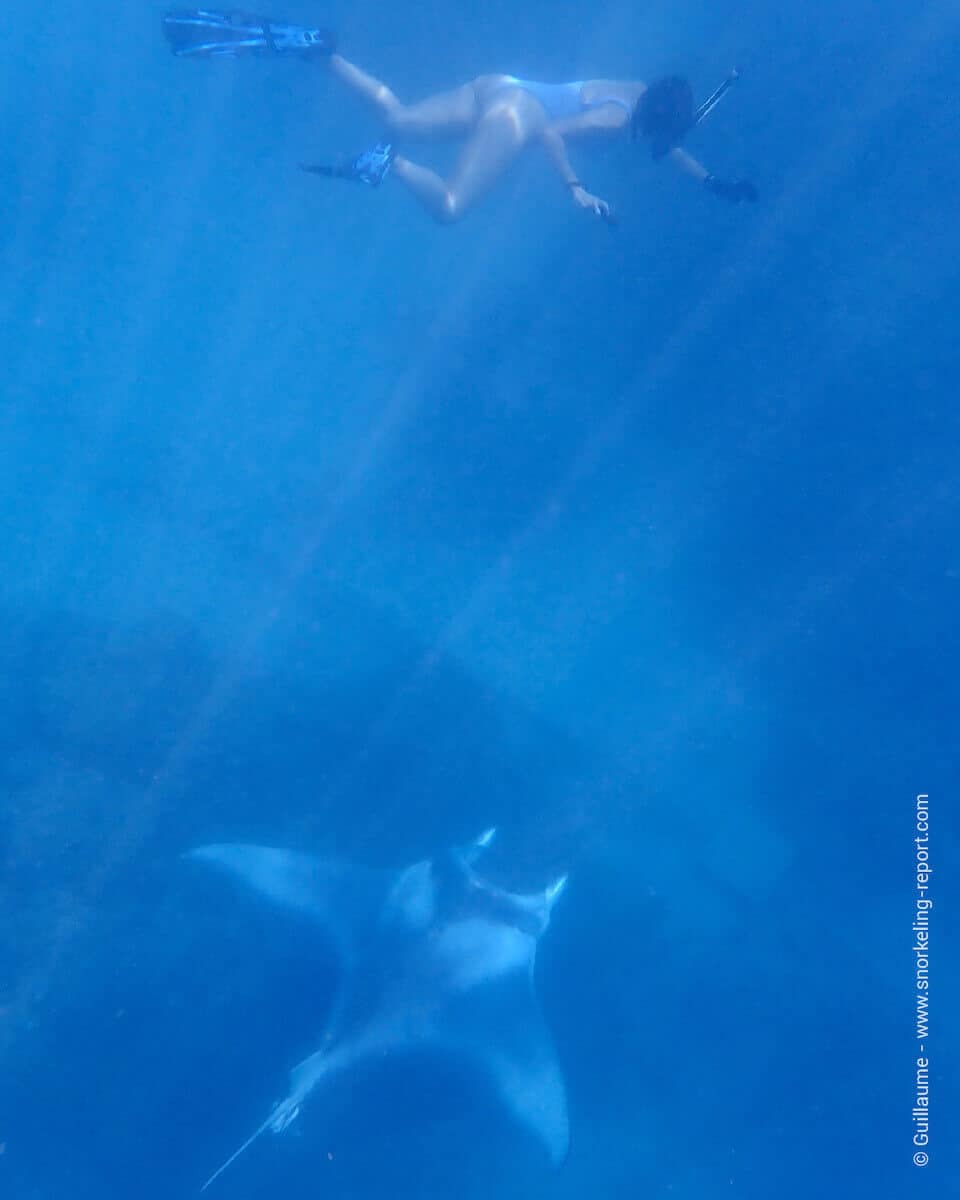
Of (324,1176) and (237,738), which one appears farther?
(237,738)

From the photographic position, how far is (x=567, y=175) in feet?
21.5

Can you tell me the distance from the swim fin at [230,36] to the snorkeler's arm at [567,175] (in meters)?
2.22

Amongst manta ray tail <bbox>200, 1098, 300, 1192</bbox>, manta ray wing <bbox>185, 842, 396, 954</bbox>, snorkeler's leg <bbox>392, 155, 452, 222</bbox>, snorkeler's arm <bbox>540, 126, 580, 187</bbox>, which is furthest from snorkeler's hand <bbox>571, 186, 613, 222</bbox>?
manta ray tail <bbox>200, 1098, 300, 1192</bbox>

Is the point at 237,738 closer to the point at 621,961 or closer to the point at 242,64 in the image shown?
the point at 621,961

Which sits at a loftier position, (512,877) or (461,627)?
(461,627)

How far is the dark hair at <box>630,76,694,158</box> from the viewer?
5828 millimetres

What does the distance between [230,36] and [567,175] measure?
11.6 ft

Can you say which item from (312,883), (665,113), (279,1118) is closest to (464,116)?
(665,113)

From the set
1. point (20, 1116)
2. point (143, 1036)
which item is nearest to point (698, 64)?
point (143, 1036)

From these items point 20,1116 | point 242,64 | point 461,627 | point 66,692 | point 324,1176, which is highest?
point 242,64

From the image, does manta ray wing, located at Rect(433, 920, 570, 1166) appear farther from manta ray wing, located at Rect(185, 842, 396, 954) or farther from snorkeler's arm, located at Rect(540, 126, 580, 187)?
snorkeler's arm, located at Rect(540, 126, 580, 187)

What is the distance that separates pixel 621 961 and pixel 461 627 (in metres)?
3.15

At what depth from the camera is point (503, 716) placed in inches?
270

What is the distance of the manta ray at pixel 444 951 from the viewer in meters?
5.68
